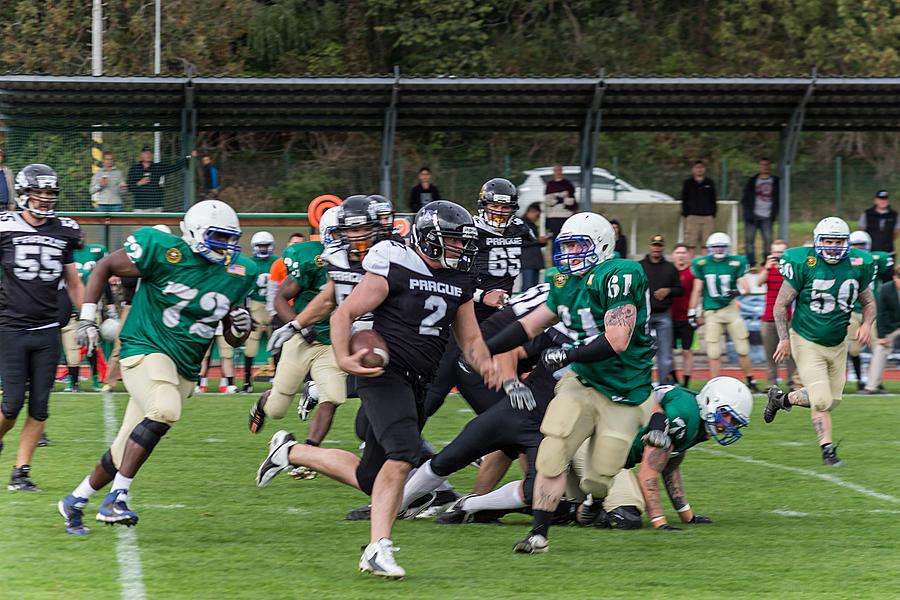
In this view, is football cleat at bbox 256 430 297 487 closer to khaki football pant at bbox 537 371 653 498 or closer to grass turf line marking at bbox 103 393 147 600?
grass turf line marking at bbox 103 393 147 600

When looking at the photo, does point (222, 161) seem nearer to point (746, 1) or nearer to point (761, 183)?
point (761, 183)

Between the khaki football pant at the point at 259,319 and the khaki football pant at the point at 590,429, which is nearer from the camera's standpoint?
the khaki football pant at the point at 590,429

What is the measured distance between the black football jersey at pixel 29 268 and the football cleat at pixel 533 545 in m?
3.16

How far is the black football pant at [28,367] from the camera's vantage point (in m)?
7.56

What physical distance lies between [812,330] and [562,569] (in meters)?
3.93

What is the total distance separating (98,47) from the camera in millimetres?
25234

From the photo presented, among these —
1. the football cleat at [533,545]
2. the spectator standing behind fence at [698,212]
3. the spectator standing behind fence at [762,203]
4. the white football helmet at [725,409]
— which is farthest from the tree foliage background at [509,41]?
the football cleat at [533,545]

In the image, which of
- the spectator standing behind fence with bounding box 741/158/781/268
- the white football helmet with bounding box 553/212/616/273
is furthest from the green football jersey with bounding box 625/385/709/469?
the spectator standing behind fence with bounding box 741/158/781/268

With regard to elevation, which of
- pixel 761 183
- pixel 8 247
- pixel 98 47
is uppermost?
pixel 98 47

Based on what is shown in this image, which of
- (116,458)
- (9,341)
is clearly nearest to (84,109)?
(9,341)

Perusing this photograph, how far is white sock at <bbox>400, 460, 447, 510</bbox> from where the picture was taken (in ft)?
22.6

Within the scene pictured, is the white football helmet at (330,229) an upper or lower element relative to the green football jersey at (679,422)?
upper

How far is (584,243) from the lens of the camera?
6324 mm

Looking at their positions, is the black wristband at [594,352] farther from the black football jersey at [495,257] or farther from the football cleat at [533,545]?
the black football jersey at [495,257]
